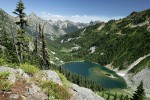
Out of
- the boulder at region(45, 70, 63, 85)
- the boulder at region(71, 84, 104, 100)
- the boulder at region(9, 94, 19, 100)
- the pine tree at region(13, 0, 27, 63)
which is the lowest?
the boulder at region(71, 84, 104, 100)

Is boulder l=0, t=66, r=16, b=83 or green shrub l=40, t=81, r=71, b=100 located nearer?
green shrub l=40, t=81, r=71, b=100

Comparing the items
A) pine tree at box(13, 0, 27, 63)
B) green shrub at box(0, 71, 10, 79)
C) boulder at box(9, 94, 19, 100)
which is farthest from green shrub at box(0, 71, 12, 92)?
pine tree at box(13, 0, 27, 63)

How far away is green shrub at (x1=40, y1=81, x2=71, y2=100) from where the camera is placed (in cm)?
2861

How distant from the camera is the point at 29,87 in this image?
28.7 m

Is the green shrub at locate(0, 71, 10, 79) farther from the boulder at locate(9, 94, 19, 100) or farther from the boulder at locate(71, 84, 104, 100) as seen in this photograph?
the boulder at locate(71, 84, 104, 100)

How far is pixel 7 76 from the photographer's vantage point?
29.0 metres

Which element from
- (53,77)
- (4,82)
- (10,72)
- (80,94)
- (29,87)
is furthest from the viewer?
(53,77)

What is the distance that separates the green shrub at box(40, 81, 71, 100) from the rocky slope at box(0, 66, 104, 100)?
62 centimetres

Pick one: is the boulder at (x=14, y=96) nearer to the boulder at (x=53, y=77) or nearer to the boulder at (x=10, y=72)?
the boulder at (x=10, y=72)

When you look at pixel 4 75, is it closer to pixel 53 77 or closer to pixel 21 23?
pixel 53 77

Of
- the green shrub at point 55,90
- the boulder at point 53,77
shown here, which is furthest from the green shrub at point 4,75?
the boulder at point 53,77

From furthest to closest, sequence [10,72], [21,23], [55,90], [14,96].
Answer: [21,23], [10,72], [55,90], [14,96]

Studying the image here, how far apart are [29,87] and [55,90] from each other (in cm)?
350

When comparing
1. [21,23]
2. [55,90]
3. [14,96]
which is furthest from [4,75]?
[21,23]
